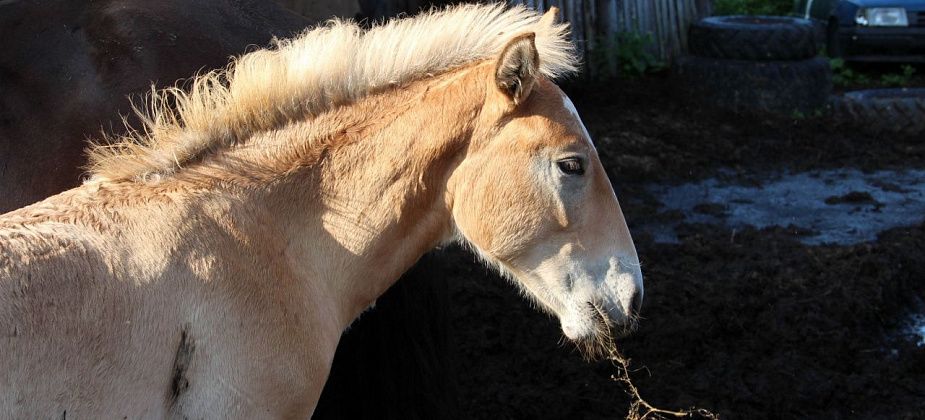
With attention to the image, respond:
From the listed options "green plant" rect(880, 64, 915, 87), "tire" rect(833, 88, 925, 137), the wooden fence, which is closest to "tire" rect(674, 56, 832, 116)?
"tire" rect(833, 88, 925, 137)

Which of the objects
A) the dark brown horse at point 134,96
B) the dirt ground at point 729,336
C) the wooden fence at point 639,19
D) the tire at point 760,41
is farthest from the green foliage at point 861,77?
the dark brown horse at point 134,96

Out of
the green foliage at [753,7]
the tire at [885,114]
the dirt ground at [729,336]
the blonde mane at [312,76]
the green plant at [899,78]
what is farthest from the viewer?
the green foliage at [753,7]

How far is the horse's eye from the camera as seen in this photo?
2.87 metres

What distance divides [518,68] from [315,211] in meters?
0.68

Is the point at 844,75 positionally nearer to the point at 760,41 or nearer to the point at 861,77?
the point at 861,77

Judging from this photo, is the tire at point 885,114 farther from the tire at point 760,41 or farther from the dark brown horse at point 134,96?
the dark brown horse at point 134,96

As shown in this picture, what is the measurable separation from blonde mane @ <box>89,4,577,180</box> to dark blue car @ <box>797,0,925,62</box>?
852cm

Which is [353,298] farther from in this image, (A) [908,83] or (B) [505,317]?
(A) [908,83]

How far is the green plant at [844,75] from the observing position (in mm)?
10461

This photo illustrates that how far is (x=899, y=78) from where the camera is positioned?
34.1 feet

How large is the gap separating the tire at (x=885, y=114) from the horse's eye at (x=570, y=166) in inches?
263

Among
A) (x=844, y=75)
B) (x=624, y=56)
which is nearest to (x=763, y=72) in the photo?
(x=624, y=56)

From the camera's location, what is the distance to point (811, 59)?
921 cm

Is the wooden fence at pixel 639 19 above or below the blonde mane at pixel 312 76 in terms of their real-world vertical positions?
below
